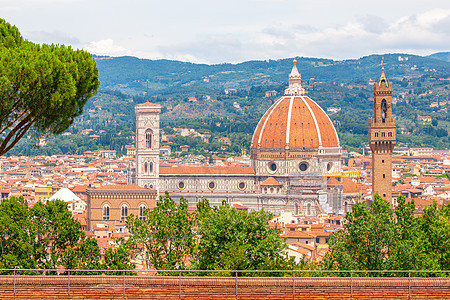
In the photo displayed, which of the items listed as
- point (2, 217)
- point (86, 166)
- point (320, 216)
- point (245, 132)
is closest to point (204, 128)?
point (245, 132)

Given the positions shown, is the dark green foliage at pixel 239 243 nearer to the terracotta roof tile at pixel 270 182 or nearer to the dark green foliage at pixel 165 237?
the dark green foliage at pixel 165 237

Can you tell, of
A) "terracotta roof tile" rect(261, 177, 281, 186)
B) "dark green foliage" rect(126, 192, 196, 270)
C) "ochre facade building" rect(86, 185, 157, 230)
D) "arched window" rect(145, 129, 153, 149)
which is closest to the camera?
"dark green foliage" rect(126, 192, 196, 270)

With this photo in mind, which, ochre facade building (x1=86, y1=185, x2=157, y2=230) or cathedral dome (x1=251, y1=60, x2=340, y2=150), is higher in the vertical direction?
cathedral dome (x1=251, y1=60, x2=340, y2=150)

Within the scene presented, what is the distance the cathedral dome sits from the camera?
284ft

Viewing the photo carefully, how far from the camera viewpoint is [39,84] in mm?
23922

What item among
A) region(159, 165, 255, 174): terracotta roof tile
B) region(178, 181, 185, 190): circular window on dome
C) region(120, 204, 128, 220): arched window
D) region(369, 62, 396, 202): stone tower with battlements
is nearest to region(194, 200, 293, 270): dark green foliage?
region(369, 62, 396, 202): stone tower with battlements

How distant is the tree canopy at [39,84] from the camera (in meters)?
23.7

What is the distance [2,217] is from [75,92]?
11.0m

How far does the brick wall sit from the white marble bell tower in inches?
2324

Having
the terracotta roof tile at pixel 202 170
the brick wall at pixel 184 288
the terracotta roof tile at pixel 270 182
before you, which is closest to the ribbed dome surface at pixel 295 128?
the terracotta roof tile at pixel 202 170

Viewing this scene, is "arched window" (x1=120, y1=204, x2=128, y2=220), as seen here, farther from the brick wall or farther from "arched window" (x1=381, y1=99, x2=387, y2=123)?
the brick wall

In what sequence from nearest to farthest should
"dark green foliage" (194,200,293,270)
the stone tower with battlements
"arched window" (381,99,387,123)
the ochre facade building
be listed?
"dark green foliage" (194,200,293,270), the stone tower with battlements, "arched window" (381,99,387,123), the ochre facade building

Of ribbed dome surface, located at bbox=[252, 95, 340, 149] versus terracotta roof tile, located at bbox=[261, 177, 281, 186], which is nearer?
terracotta roof tile, located at bbox=[261, 177, 281, 186]

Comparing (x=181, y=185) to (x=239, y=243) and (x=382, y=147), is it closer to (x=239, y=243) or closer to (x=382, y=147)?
(x=382, y=147)
